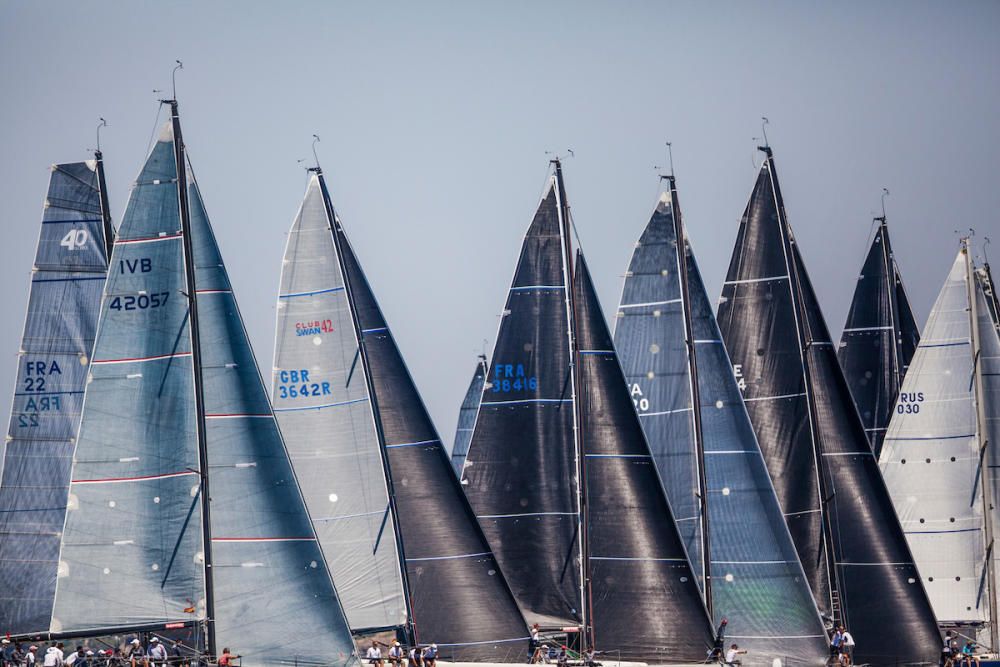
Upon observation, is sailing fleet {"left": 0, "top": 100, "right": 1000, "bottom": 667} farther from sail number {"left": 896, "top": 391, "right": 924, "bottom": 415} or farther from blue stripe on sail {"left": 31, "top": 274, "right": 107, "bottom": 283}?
sail number {"left": 896, "top": 391, "right": 924, "bottom": 415}

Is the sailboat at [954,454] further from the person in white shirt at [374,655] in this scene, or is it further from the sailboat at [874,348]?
the person in white shirt at [374,655]

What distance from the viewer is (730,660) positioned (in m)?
42.9

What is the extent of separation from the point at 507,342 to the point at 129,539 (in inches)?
452

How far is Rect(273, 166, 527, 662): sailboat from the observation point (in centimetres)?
4222

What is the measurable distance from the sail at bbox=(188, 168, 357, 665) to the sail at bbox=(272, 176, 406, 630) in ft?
13.3

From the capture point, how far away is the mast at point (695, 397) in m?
45.6

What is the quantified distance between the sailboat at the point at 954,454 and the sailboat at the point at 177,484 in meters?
19.0

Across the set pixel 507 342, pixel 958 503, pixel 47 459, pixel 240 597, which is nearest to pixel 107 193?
pixel 47 459

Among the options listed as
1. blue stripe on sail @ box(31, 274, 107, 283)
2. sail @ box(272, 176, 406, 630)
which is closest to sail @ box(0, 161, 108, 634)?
blue stripe on sail @ box(31, 274, 107, 283)

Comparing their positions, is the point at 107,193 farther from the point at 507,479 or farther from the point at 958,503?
the point at 958,503

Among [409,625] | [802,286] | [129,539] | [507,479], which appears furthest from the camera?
[802,286]

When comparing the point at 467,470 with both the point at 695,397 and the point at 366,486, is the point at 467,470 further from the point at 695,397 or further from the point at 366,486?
the point at 695,397

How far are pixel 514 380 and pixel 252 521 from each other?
9234 mm

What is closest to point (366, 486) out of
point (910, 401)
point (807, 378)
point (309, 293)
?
point (309, 293)
